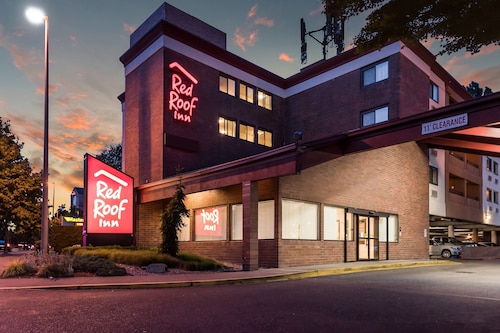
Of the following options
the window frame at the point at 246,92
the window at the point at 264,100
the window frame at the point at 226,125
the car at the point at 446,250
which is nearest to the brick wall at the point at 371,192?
the car at the point at 446,250

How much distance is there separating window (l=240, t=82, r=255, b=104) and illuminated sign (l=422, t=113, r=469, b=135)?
16.2 metres

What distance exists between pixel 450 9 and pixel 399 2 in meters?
1.06

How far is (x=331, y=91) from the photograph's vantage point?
3052 centimetres

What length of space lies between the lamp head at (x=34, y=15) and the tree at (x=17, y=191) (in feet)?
75.5

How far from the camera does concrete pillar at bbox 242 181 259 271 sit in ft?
56.6

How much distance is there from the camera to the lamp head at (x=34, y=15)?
14887 millimetres

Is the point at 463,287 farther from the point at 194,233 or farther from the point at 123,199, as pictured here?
the point at 123,199

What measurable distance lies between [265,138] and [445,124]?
1744cm

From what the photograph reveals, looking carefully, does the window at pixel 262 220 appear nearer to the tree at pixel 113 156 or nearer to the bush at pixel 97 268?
the bush at pixel 97 268

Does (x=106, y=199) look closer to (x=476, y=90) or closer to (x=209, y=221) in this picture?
(x=209, y=221)

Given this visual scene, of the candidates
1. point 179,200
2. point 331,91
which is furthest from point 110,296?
point 331,91

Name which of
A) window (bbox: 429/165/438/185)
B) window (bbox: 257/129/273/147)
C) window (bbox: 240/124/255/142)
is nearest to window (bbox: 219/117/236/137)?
window (bbox: 240/124/255/142)

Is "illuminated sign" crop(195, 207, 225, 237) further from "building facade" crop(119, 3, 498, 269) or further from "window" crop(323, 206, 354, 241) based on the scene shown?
"window" crop(323, 206, 354, 241)

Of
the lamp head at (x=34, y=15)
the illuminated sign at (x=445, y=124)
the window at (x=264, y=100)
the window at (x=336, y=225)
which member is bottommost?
the window at (x=336, y=225)
